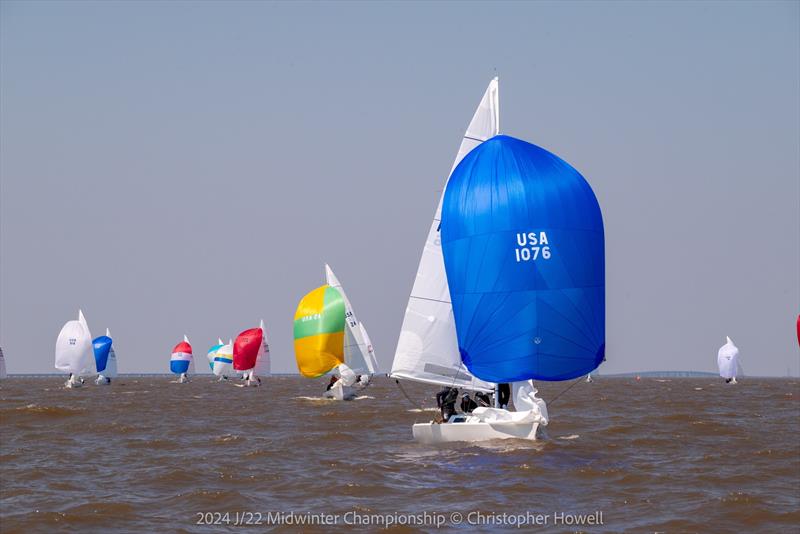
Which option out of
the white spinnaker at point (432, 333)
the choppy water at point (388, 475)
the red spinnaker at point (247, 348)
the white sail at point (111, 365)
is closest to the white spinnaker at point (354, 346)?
the choppy water at point (388, 475)

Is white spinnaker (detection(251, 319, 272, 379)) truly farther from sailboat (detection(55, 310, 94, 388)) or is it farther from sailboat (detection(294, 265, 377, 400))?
sailboat (detection(294, 265, 377, 400))

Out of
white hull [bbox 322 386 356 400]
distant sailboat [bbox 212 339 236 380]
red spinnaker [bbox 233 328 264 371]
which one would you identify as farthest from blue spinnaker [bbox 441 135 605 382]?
distant sailboat [bbox 212 339 236 380]

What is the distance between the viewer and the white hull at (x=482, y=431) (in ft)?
77.5

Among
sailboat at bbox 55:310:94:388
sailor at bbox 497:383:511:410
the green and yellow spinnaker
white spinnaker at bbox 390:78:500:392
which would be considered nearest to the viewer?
sailor at bbox 497:383:511:410

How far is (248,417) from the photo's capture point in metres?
37.8

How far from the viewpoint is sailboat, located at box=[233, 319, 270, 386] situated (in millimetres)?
84500

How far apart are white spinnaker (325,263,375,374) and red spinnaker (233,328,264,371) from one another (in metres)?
36.9

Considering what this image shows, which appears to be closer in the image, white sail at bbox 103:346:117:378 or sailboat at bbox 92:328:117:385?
sailboat at bbox 92:328:117:385

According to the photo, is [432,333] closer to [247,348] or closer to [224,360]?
[247,348]

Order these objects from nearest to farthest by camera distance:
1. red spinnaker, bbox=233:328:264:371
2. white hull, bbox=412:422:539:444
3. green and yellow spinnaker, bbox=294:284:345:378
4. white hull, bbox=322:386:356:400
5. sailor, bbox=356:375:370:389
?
white hull, bbox=412:422:539:444 → green and yellow spinnaker, bbox=294:284:345:378 → white hull, bbox=322:386:356:400 → sailor, bbox=356:375:370:389 → red spinnaker, bbox=233:328:264:371

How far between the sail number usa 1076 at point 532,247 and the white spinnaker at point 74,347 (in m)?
52.6

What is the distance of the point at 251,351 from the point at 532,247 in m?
64.4

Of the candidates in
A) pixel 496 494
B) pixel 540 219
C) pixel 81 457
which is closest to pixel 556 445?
pixel 540 219

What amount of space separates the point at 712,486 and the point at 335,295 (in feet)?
103
